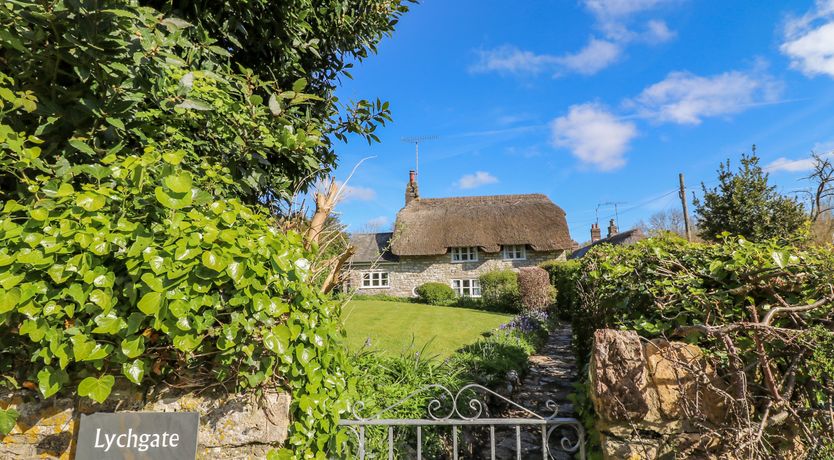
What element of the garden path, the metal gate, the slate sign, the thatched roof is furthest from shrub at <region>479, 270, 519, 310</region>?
the slate sign

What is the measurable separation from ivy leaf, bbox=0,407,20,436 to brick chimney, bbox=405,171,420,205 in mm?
25488

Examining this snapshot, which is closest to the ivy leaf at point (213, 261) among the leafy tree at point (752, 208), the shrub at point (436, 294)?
the leafy tree at point (752, 208)

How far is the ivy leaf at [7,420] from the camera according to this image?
5.51 ft

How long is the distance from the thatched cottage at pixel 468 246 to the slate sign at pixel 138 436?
2106 centimetres

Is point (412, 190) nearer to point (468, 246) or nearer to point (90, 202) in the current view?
point (468, 246)

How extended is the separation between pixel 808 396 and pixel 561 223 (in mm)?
22605

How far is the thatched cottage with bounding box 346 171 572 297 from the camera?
23.2 m

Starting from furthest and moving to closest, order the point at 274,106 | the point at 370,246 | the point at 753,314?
the point at 370,246
the point at 274,106
the point at 753,314

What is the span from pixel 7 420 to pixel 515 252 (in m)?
23.4

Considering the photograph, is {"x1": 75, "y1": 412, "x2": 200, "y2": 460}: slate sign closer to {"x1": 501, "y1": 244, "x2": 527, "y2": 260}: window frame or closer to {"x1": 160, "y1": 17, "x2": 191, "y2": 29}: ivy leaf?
{"x1": 160, "y1": 17, "x2": 191, "y2": 29}: ivy leaf

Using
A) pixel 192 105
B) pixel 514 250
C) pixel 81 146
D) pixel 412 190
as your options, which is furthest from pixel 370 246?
pixel 81 146

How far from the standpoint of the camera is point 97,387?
165 centimetres

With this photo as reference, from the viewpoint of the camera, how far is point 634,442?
1.92 metres

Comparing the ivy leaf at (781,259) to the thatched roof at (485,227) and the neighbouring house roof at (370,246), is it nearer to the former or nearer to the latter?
the thatched roof at (485,227)
